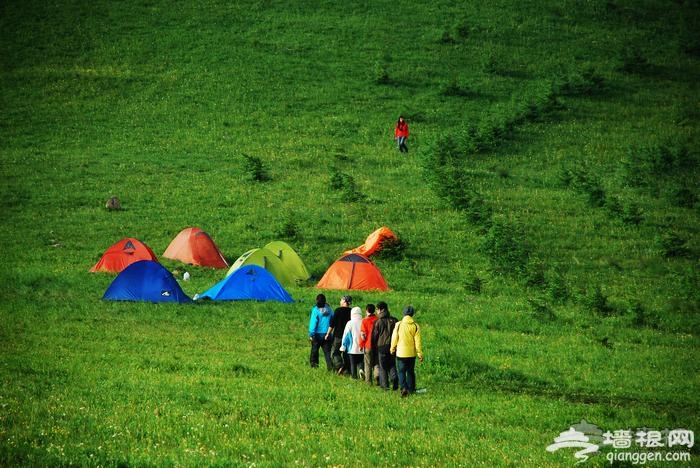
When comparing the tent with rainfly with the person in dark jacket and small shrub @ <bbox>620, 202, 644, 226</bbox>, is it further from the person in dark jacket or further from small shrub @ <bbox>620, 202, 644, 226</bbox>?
small shrub @ <bbox>620, 202, 644, 226</bbox>

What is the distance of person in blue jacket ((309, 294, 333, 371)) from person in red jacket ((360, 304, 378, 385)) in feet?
4.74

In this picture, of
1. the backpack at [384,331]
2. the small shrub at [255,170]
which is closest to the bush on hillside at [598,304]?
the backpack at [384,331]

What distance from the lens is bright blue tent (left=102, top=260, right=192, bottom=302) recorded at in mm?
32062

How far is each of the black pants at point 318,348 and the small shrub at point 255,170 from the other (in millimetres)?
29557

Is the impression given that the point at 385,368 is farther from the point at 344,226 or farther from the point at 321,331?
the point at 344,226

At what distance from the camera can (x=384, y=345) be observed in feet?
70.8

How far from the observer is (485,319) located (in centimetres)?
3117

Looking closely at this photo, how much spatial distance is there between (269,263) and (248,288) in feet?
9.39

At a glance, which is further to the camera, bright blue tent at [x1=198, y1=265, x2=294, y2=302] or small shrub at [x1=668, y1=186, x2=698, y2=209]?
small shrub at [x1=668, y1=186, x2=698, y2=209]

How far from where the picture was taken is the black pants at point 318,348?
23781 millimetres

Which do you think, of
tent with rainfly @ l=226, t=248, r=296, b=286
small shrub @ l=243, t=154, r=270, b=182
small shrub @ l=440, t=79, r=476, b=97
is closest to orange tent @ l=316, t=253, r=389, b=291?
tent with rainfly @ l=226, t=248, r=296, b=286

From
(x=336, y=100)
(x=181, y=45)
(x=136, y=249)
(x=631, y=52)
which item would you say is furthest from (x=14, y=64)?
(x=631, y=52)

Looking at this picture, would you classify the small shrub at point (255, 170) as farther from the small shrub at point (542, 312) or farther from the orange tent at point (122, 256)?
the small shrub at point (542, 312)

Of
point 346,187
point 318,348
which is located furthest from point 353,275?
point 346,187
